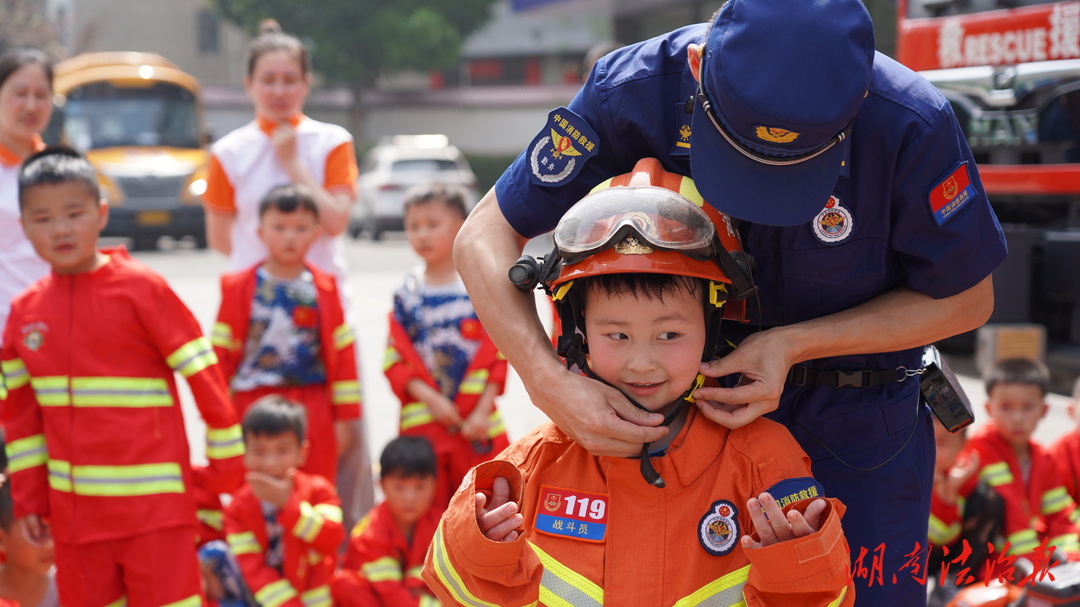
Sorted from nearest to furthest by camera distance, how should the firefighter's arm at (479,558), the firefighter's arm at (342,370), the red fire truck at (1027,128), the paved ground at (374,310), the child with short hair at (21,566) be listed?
the firefighter's arm at (479,558) → the child with short hair at (21,566) → the firefighter's arm at (342,370) → the red fire truck at (1027,128) → the paved ground at (374,310)

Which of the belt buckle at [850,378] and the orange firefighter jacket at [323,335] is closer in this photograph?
the belt buckle at [850,378]

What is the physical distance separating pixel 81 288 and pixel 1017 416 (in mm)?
3345

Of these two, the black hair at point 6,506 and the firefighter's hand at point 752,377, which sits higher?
the firefighter's hand at point 752,377

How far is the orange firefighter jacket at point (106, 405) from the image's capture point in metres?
3.40

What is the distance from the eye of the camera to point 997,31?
6113 millimetres

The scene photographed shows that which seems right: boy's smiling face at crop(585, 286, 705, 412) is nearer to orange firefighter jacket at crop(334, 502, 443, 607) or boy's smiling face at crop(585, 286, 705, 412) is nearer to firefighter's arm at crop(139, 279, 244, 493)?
firefighter's arm at crop(139, 279, 244, 493)

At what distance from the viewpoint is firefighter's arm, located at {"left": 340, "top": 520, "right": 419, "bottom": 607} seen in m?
4.05

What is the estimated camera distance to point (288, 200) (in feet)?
14.8

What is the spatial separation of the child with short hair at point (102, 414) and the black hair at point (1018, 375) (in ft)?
9.35

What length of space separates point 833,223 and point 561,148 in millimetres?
538

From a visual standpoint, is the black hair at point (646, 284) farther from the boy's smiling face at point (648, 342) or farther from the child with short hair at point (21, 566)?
the child with short hair at point (21, 566)

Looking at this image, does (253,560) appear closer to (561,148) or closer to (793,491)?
(561,148)

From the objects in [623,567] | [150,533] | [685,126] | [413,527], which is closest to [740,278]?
[685,126]

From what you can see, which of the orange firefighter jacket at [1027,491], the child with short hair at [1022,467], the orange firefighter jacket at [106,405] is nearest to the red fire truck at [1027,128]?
the child with short hair at [1022,467]
